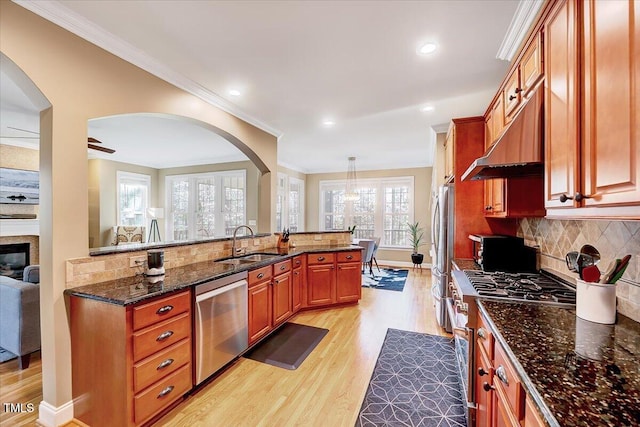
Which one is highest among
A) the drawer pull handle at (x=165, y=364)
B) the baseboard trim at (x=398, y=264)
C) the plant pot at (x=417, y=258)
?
the drawer pull handle at (x=165, y=364)

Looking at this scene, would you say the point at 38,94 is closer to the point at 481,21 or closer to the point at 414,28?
the point at 414,28

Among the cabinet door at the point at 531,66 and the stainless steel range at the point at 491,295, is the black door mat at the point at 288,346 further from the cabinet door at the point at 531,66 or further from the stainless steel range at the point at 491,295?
the cabinet door at the point at 531,66

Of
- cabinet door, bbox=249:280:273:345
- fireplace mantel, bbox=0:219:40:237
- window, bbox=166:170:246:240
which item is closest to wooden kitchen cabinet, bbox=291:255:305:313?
cabinet door, bbox=249:280:273:345

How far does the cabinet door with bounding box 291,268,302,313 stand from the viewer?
3.58m

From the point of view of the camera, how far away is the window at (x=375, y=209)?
24.2ft

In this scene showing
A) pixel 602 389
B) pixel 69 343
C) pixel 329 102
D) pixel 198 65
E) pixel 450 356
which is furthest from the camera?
pixel 329 102

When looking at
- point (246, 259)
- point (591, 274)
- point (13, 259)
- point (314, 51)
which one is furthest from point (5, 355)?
point (591, 274)

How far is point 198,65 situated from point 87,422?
2.88 m

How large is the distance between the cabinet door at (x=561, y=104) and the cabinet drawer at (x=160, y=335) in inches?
94.4

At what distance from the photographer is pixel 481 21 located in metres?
1.89

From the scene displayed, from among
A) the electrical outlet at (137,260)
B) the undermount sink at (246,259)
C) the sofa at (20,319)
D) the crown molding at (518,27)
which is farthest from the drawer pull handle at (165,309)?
the crown molding at (518,27)

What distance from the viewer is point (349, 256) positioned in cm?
412

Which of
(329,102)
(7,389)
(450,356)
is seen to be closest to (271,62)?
(329,102)

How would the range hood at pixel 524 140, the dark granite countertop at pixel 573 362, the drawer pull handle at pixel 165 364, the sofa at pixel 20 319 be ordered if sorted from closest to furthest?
the dark granite countertop at pixel 573 362 < the range hood at pixel 524 140 < the drawer pull handle at pixel 165 364 < the sofa at pixel 20 319
